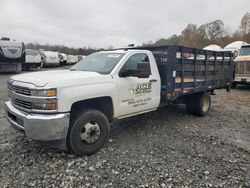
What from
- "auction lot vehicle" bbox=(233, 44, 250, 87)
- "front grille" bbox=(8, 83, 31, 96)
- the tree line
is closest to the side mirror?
"front grille" bbox=(8, 83, 31, 96)

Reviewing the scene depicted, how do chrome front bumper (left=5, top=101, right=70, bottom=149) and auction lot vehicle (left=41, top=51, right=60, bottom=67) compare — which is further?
auction lot vehicle (left=41, top=51, right=60, bottom=67)

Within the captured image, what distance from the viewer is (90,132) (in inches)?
163

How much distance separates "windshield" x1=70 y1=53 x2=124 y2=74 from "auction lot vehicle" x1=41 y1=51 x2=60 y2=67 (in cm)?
2334

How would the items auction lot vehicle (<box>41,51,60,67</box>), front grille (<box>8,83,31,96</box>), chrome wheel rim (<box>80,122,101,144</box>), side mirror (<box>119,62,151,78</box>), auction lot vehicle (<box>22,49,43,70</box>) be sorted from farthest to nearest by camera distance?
auction lot vehicle (<box>41,51,60,67</box>) < auction lot vehicle (<box>22,49,43,70</box>) < side mirror (<box>119,62,151,78</box>) < chrome wheel rim (<box>80,122,101,144</box>) < front grille (<box>8,83,31,96</box>)

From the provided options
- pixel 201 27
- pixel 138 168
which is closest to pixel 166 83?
pixel 138 168

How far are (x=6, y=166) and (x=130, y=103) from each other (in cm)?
242

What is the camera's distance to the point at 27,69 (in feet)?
77.3

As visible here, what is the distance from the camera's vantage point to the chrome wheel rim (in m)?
4.08

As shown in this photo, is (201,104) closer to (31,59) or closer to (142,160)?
(142,160)

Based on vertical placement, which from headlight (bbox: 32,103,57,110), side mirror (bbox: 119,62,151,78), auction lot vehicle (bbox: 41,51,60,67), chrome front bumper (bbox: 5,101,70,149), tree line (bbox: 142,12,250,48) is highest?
tree line (bbox: 142,12,250,48)

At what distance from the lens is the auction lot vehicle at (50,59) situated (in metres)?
27.3

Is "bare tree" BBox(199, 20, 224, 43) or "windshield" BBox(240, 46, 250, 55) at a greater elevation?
"bare tree" BBox(199, 20, 224, 43)

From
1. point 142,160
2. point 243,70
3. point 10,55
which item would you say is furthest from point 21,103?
point 10,55

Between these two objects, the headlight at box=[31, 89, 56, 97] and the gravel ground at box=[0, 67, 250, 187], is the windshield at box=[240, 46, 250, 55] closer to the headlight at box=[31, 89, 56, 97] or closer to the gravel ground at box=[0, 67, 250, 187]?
the gravel ground at box=[0, 67, 250, 187]
